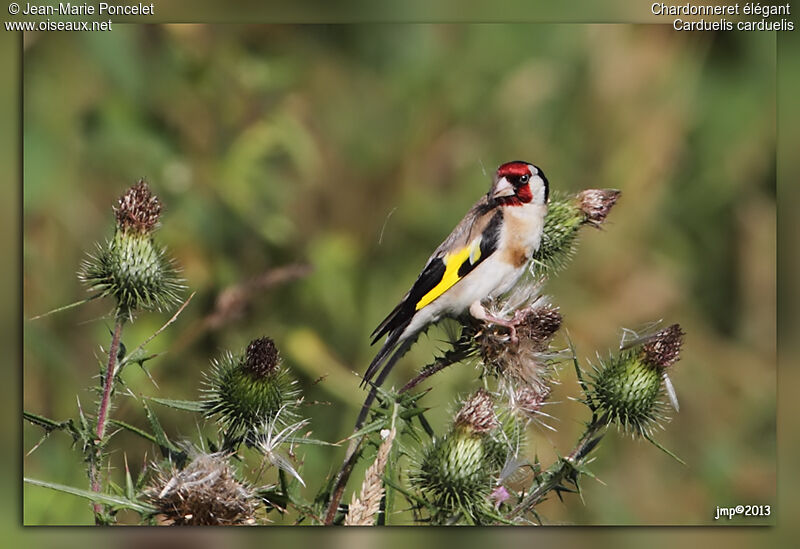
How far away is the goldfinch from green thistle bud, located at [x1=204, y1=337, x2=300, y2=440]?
506mm

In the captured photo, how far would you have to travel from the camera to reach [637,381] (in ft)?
11.2

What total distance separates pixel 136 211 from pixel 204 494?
110cm

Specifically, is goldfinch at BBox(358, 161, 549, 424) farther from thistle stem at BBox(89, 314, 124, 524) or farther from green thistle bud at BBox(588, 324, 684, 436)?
thistle stem at BBox(89, 314, 124, 524)

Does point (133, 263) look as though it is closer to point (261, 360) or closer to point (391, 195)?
point (261, 360)

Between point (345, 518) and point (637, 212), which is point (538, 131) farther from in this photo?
point (345, 518)

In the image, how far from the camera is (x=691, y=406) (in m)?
4.26

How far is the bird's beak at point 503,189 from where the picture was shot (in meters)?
3.82

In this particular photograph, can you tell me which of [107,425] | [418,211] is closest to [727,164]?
[418,211]

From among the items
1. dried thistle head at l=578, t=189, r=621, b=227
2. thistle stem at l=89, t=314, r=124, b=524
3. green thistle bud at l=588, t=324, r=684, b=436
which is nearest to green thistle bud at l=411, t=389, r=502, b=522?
green thistle bud at l=588, t=324, r=684, b=436

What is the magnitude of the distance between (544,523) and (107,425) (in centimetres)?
180

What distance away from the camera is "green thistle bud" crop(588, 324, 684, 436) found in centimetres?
340

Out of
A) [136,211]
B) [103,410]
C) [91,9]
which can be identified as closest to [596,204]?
[136,211]

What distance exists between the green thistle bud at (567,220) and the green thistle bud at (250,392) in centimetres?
116

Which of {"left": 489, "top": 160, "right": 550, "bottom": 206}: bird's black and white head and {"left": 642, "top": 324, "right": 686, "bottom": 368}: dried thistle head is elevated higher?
{"left": 489, "top": 160, "right": 550, "bottom": 206}: bird's black and white head
